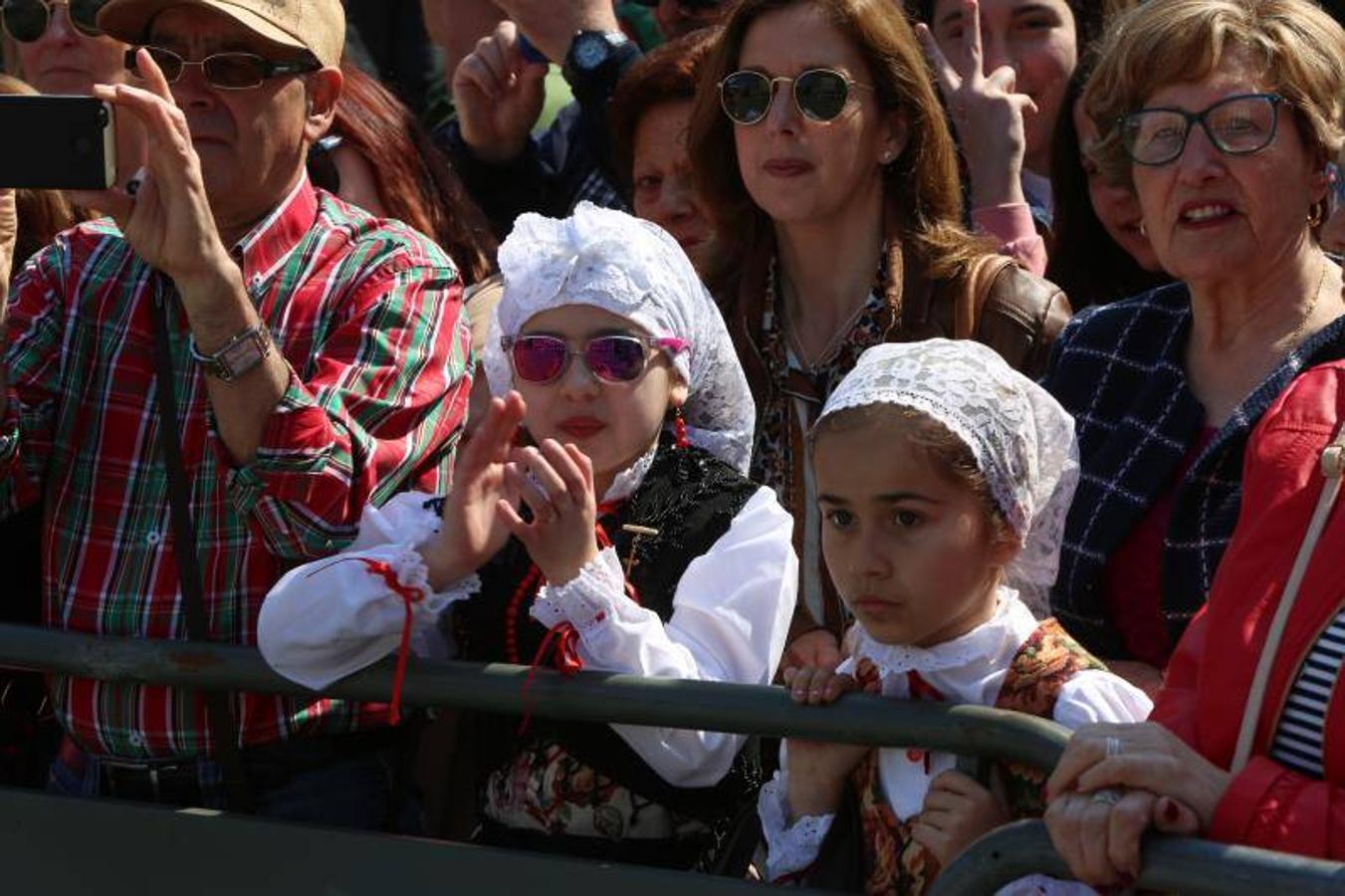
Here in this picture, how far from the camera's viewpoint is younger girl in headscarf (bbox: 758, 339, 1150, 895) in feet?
10.3

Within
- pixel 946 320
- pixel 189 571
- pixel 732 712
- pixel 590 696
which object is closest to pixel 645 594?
pixel 590 696

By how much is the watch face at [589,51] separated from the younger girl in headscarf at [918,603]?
7.26ft

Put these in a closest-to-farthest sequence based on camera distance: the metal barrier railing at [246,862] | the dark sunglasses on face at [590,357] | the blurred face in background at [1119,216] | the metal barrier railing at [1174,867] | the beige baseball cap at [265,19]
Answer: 1. the metal barrier railing at [1174,867]
2. the metal barrier railing at [246,862]
3. the dark sunglasses on face at [590,357]
4. the beige baseball cap at [265,19]
5. the blurred face in background at [1119,216]

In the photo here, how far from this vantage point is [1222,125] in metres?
3.69

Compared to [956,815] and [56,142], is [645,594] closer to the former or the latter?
[956,815]

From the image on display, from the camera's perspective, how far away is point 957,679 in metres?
3.22

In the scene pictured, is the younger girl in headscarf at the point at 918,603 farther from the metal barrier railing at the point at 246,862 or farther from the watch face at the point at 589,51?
the watch face at the point at 589,51

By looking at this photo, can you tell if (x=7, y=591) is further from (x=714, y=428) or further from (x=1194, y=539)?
(x=1194, y=539)

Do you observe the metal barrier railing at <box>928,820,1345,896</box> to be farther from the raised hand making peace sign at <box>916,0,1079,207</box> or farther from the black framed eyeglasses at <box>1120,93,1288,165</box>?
the raised hand making peace sign at <box>916,0,1079,207</box>

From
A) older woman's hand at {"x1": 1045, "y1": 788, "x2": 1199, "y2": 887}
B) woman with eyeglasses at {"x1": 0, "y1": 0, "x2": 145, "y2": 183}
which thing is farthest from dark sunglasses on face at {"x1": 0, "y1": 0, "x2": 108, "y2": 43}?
older woman's hand at {"x1": 1045, "y1": 788, "x2": 1199, "y2": 887}

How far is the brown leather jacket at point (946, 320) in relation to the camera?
4270 mm

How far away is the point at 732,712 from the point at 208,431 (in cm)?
106

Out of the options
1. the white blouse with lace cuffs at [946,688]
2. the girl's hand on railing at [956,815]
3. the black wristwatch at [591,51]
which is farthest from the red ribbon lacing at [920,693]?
the black wristwatch at [591,51]

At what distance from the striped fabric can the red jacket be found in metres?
0.01
